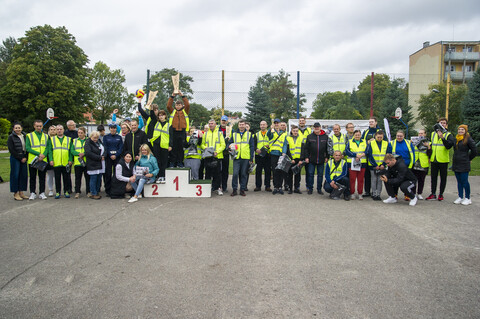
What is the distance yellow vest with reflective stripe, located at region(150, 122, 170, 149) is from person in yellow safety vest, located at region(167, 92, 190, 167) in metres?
0.12

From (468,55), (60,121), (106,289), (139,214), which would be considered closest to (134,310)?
(106,289)

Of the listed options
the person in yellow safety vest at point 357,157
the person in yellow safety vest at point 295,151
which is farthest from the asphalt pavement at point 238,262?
A: the person in yellow safety vest at point 295,151

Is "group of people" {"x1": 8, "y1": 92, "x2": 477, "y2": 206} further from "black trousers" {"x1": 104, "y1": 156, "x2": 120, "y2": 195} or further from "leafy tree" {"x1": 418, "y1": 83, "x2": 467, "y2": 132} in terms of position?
"leafy tree" {"x1": 418, "y1": 83, "x2": 467, "y2": 132}

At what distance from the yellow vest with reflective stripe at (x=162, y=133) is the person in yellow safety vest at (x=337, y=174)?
14.4ft

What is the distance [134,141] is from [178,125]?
1.22 m

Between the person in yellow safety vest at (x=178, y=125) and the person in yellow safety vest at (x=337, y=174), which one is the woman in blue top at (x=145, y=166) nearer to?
the person in yellow safety vest at (x=178, y=125)

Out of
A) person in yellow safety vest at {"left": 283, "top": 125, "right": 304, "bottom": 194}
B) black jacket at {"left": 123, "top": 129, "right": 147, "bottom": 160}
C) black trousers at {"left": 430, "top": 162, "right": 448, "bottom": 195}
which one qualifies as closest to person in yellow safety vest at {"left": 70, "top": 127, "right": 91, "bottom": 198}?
black jacket at {"left": 123, "top": 129, "right": 147, "bottom": 160}

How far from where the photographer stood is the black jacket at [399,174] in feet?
26.1

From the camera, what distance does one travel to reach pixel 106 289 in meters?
3.49

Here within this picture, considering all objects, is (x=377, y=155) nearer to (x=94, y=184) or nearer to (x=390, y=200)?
(x=390, y=200)

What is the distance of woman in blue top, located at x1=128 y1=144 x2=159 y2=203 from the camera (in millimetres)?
8258

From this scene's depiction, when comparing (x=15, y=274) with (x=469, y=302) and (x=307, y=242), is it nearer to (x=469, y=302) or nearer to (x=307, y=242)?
(x=307, y=242)

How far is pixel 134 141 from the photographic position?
862 cm

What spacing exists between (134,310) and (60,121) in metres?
33.8
